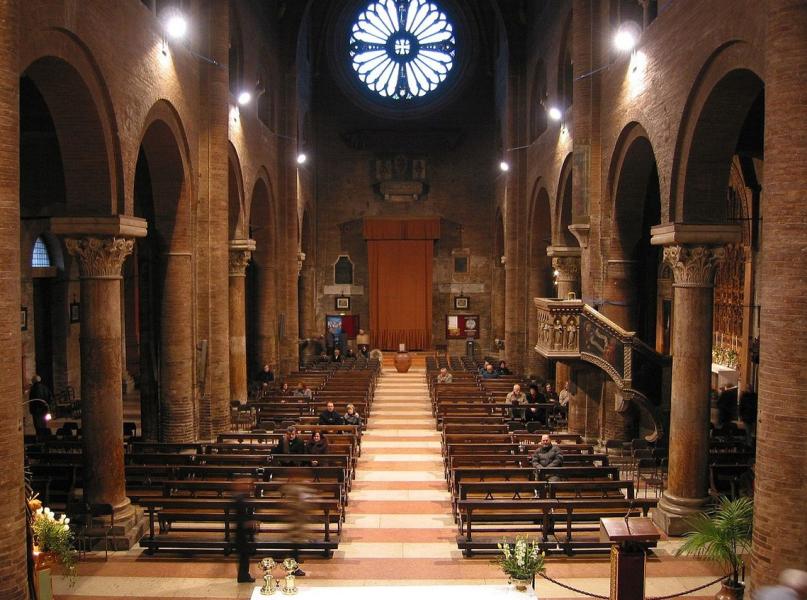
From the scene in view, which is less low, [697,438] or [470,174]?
[470,174]

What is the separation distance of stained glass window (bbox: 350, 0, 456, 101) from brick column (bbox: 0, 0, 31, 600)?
31096mm

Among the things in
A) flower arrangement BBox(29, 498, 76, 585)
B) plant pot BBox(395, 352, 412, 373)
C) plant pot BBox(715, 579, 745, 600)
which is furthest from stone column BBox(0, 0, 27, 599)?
plant pot BBox(395, 352, 412, 373)

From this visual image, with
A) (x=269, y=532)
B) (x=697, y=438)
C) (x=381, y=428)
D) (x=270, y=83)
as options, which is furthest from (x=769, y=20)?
(x=270, y=83)

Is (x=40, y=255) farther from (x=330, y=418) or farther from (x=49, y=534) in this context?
(x=49, y=534)

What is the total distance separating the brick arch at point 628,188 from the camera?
16.6 m

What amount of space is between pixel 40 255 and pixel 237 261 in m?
5.47

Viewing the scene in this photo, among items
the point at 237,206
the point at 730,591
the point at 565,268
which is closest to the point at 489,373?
the point at 565,268

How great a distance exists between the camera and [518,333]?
29281 mm

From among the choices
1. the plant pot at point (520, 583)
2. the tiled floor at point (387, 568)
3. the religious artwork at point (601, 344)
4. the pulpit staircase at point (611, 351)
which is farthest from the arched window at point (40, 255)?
the plant pot at point (520, 583)

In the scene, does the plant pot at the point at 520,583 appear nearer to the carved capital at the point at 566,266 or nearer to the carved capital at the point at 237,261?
the carved capital at the point at 566,266

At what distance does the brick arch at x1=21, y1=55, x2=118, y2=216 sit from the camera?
11914 mm

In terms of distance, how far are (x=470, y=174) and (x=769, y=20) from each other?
29.6 m

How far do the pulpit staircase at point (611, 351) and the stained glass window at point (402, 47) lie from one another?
78.3 feet

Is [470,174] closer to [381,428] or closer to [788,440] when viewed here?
[381,428]
